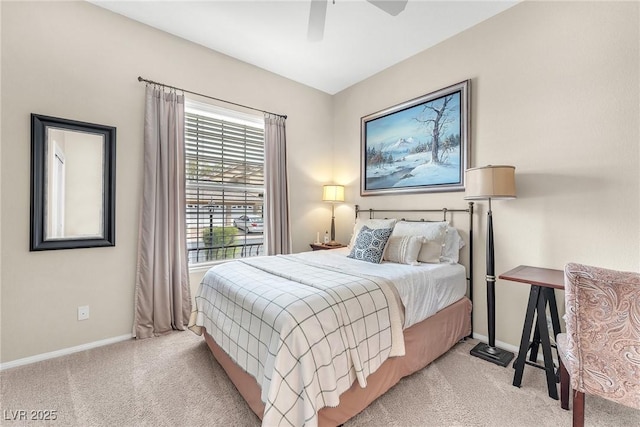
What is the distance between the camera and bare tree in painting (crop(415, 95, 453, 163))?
2863 millimetres

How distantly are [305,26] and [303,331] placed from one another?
9.20ft

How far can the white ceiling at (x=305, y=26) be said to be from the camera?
96.4 inches

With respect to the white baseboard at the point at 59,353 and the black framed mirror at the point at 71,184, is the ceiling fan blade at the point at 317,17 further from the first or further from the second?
the white baseboard at the point at 59,353

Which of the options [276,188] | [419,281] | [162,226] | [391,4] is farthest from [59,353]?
[391,4]

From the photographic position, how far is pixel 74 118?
2.36 metres

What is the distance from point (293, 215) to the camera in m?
3.88

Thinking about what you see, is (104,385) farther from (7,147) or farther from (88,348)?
(7,147)

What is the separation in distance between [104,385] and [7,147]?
6.35 feet

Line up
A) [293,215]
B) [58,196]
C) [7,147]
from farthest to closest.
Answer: [293,215], [58,196], [7,147]

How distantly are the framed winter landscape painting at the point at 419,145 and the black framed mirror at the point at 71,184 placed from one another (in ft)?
9.38

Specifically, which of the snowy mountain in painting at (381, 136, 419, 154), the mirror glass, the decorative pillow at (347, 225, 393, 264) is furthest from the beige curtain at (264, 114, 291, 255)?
the mirror glass

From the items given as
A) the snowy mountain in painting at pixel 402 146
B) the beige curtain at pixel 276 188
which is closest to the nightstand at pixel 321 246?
the beige curtain at pixel 276 188

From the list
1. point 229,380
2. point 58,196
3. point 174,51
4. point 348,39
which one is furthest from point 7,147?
point 348,39

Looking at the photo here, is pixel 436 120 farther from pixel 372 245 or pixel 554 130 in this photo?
pixel 372 245
